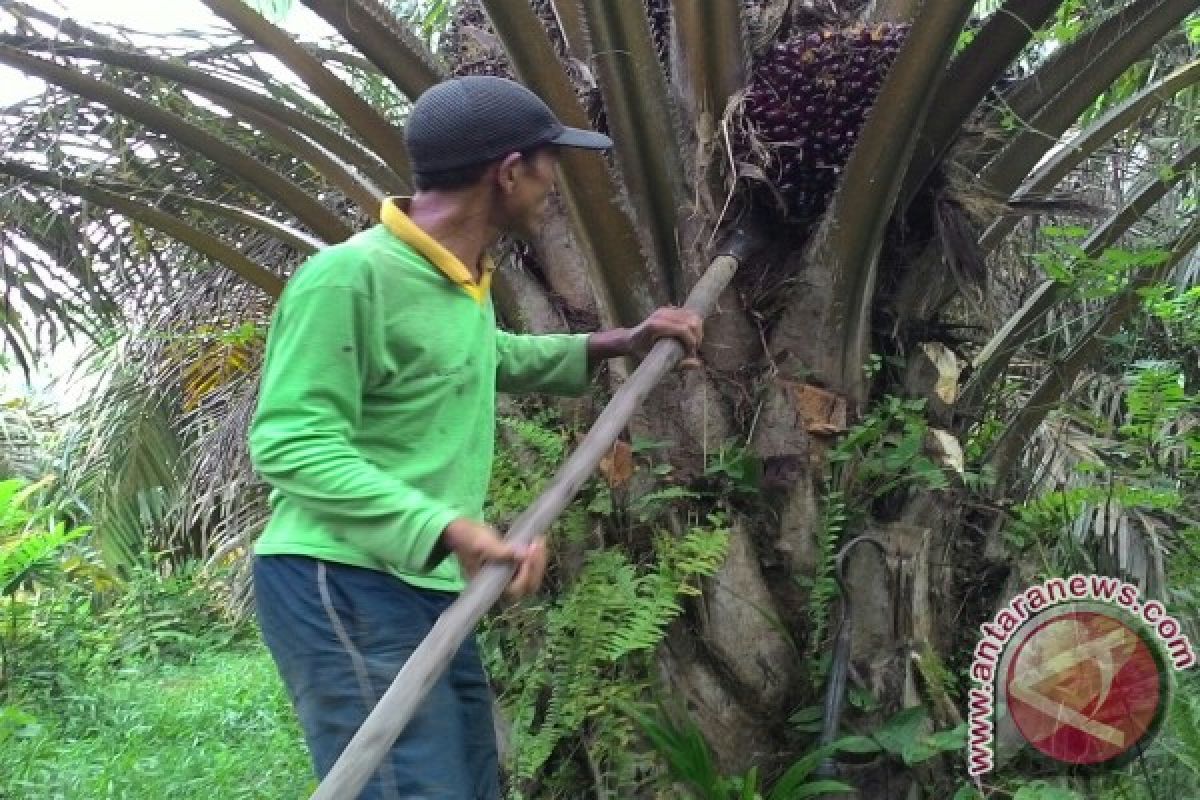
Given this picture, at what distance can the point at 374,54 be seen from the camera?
101 inches

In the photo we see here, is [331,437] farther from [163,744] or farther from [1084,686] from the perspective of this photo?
[163,744]

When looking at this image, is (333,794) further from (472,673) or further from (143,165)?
(143,165)

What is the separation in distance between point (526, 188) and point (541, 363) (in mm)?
424

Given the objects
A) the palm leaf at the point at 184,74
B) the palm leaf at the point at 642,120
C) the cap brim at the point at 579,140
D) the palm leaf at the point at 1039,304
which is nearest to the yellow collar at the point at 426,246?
the cap brim at the point at 579,140

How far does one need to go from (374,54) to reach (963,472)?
5.04 ft

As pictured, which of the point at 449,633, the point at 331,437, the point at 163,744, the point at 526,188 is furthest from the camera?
the point at 163,744

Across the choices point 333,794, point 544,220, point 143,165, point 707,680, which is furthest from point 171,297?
point 333,794

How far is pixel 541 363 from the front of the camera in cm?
222

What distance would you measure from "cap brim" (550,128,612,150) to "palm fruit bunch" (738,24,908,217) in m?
0.63

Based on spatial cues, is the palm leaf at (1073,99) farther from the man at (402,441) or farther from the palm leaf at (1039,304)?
the man at (402,441)

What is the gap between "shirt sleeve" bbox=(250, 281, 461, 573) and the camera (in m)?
1.57

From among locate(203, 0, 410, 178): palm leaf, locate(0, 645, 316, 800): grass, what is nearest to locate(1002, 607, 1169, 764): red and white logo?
locate(203, 0, 410, 178): palm leaf

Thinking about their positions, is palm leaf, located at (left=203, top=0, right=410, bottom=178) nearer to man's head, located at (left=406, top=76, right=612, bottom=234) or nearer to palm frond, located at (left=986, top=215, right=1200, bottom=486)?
man's head, located at (left=406, top=76, right=612, bottom=234)

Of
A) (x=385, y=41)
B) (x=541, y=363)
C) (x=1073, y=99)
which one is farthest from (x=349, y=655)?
(x=1073, y=99)
